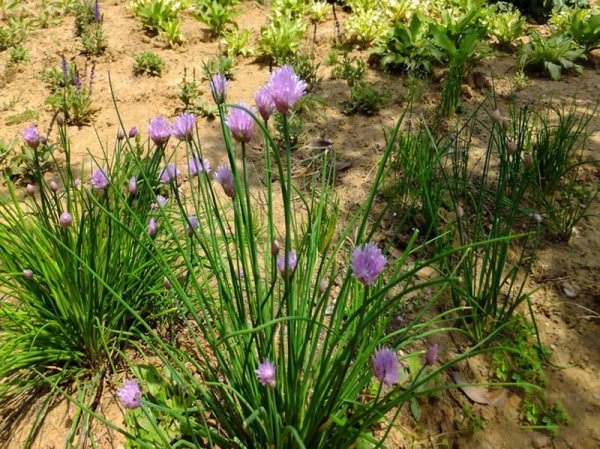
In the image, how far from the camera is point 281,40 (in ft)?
14.5

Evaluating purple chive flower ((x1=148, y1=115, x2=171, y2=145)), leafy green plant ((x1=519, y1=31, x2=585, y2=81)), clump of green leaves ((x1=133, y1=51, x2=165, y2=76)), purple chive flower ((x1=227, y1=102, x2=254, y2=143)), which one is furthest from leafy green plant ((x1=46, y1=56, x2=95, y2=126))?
leafy green plant ((x1=519, y1=31, x2=585, y2=81))

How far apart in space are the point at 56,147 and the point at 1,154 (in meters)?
0.36

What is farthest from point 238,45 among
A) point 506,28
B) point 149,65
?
point 506,28

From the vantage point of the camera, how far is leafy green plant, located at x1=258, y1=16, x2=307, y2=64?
14.5 ft

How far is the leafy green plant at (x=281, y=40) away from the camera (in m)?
4.43

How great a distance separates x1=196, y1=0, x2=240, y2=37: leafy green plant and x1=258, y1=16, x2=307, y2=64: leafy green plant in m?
0.57

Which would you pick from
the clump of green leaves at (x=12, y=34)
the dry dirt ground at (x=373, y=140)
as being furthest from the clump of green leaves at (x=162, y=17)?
the clump of green leaves at (x=12, y=34)

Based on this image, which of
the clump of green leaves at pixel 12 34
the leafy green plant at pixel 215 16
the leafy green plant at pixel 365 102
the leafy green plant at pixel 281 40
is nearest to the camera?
the leafy green plant at pixel 365 102

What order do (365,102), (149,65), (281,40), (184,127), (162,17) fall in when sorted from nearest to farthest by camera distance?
(184,127), (365,102), (149,65), (281,40), (162,17)

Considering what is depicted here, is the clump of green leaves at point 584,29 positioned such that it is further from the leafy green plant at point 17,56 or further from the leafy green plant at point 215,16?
the leafy green plant at point 17,56

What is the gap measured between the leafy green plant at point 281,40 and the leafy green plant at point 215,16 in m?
0.57

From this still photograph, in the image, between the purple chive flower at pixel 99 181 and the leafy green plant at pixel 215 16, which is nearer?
the purple chive flower at pixel 99 181

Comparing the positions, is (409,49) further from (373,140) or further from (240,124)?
(240,124)

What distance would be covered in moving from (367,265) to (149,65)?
387 cm
